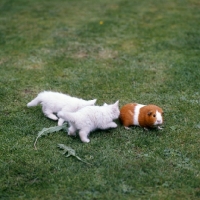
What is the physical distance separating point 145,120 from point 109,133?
1.39 feet

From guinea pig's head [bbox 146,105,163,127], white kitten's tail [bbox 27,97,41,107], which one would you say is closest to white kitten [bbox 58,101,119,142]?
guinea pig's head [bbox 146,105,163,127]

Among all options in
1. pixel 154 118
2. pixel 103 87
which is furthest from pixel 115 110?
pixel 103 87

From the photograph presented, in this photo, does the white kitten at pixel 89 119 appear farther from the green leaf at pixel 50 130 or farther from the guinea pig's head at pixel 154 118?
the guinea pig's head at pixel 154 118

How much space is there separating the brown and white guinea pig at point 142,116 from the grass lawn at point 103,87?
0.10 meters

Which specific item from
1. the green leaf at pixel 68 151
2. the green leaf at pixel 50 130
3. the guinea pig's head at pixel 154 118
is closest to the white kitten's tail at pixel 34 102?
the green leaf at pixel 50 130

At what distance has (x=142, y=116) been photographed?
4301 mm

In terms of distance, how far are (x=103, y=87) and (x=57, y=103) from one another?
1068mm

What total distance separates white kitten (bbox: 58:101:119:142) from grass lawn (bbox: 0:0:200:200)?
0.35 ft

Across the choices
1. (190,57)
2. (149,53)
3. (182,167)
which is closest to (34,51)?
(149,53)

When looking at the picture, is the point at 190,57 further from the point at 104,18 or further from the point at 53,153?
the point at 53,153

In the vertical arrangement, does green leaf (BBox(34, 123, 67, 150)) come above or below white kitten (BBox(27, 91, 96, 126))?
below

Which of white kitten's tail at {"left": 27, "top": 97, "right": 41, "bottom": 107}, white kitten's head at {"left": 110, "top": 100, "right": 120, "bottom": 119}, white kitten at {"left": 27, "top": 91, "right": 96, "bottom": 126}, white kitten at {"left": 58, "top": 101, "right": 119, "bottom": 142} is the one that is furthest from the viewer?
white kitten's tail at {"left": 27, "top": 97, "right": 41, "bottom": 107}

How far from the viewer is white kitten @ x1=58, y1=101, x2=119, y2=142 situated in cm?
404

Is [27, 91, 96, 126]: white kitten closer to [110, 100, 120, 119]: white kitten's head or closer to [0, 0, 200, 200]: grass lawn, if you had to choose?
[0, 0, 200, 200]: grass lawn
